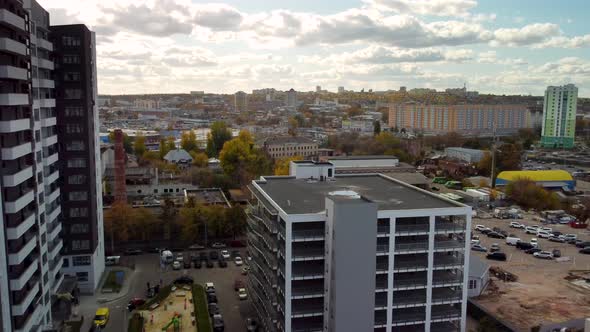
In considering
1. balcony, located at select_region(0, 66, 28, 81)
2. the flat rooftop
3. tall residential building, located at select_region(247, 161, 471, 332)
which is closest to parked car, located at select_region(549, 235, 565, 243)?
the flat rooftop

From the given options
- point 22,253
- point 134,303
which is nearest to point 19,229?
point 22,253

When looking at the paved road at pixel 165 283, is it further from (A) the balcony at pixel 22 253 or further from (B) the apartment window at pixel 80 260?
(A) the balcony at pixel 22 253

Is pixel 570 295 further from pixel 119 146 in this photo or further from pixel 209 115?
pixel 209 115

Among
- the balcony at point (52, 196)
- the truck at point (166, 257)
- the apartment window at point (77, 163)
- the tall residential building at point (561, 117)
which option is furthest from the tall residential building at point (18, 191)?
the tall residential building at point (561, 117)

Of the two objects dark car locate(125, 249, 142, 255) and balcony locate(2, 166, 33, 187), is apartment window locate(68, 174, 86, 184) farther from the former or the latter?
balcony locate(2, 166, 33, 187)

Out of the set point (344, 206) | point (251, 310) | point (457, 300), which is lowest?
point (251, 310)

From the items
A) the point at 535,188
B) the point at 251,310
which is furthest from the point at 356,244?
the point at 535,188
